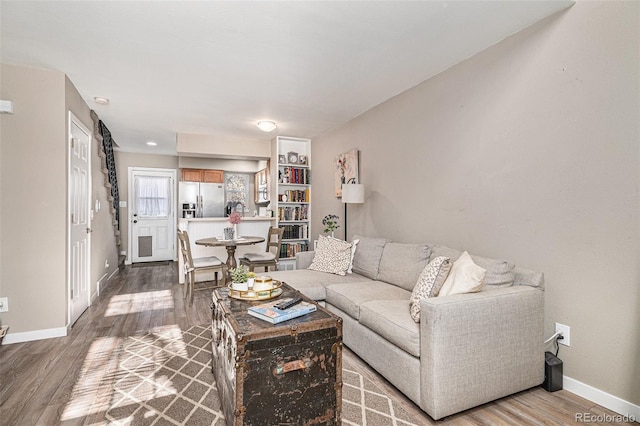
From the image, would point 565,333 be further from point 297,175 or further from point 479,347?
point 297,175

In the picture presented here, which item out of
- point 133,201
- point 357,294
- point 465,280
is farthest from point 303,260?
point 133,201

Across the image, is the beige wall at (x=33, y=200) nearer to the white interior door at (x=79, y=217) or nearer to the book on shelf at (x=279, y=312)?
the white interior door at (x=79, y=217)

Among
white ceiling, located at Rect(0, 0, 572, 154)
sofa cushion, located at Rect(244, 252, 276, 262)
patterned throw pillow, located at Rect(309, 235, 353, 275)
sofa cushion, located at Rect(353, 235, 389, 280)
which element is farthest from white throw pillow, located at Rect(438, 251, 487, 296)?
sofa cushion, located at Rect(244, 252, 276, 262)

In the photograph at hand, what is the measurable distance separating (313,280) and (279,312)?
58.3 inches

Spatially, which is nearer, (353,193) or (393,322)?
(393,322)

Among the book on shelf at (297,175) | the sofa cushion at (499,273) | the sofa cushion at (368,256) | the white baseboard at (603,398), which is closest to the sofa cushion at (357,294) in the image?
the sofa cushion at (368,256)

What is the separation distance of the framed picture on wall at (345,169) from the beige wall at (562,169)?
52.1 inches

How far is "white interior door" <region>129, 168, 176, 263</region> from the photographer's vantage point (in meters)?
7.02

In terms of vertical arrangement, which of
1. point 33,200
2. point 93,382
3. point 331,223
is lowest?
point 93,382

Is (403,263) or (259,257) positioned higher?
(403,263)

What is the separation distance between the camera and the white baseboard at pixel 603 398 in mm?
1697

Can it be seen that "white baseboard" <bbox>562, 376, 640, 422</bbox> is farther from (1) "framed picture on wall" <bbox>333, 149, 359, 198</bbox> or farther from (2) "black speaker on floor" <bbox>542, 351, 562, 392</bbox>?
(1) "framed picture on wall" <bbox>333, 149, 359, 198</bbox>

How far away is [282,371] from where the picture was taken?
151 cm

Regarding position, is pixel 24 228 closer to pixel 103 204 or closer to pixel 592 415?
pixel 103 204
